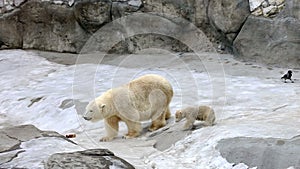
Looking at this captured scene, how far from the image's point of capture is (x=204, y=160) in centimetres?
487

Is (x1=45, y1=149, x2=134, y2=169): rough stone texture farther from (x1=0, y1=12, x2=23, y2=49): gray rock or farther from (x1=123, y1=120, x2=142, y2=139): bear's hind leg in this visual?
(x1=0, y1=12, x2=23, y2=49): gray rock

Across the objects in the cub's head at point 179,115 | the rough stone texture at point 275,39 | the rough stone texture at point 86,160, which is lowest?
the cub's head at point 179,115

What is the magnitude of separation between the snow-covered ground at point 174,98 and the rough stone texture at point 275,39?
448 millimetres

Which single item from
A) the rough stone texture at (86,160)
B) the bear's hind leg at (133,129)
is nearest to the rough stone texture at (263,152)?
the rough stone texture at (86,160)

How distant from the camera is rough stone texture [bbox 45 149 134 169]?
4149 millimetres

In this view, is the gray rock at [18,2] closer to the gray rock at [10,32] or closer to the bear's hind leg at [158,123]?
the gray rock at [10,32]

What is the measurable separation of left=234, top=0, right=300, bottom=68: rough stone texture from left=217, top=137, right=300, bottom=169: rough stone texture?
229 inches

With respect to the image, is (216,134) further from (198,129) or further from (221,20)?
(221,20)

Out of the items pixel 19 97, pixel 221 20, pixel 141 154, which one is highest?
pixel 221 20

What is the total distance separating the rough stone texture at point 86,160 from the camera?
4.15 meters

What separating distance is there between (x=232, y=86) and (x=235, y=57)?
2.68 metres

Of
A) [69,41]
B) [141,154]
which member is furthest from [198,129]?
[69,41]

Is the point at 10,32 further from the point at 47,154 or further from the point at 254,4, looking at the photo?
the point at 47,154

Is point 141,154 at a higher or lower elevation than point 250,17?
lower
